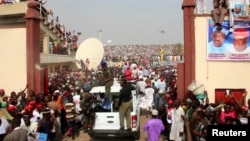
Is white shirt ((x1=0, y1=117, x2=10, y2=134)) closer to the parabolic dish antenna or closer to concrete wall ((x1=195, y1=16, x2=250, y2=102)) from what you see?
concrete wall ((x1=195, y1=16, x2=250, y2=102))

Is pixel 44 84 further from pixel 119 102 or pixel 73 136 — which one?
pixel 119 102

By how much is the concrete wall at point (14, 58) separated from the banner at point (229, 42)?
6986 millimetres

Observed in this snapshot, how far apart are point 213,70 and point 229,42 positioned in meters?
1.10

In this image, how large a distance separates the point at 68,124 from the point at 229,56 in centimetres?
592

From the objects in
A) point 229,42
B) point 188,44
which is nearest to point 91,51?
point 188,44

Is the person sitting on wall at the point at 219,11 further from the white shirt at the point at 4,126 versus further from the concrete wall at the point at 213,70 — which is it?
the white shirt at the point at 4,126

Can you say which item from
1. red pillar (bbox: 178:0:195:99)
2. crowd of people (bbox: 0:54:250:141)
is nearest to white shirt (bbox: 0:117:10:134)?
crowd of people (bbox: 0:54:250:141)

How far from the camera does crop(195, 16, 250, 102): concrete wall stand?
1309 cm

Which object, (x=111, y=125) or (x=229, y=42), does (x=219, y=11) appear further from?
(x=111, y=125)

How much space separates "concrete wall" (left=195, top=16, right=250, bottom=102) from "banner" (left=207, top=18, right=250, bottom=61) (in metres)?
0.18

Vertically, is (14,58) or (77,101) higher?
(14,58)

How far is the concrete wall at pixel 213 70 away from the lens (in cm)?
1309

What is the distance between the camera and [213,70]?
1320 centimetres

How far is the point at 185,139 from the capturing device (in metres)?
9.57
